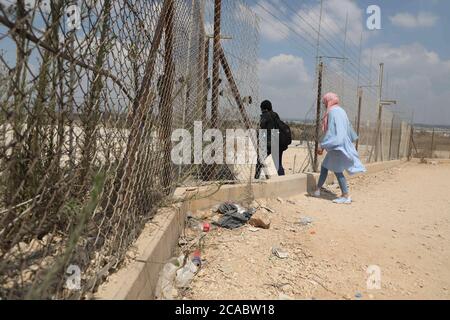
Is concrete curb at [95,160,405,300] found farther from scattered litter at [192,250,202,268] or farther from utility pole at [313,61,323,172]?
utility pole at [313,61,323,172]

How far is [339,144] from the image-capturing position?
19.4ft

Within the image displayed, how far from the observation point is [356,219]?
184 inches

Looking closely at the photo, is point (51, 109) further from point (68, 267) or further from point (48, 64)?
point (68, 267)

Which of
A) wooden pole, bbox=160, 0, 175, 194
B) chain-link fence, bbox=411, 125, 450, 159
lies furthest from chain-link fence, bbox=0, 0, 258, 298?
chain-link fence, bbox=411, 125, 450, 159

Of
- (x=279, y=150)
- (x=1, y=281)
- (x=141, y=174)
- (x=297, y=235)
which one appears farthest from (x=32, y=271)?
(x=279, y=150)

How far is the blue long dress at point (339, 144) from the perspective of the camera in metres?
5.93

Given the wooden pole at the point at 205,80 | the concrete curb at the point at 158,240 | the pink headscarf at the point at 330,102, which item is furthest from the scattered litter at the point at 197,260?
the pink headscarf at the point at 330,102

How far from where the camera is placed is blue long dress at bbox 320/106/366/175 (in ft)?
19.4

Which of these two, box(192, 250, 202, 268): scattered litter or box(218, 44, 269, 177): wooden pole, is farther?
box(218, 44, 269, 177): wooden pole

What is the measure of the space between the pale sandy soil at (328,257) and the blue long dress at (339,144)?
1116 millimetres

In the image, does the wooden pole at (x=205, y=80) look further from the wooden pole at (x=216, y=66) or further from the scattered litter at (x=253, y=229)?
the scattered litter at (x=253, y=229)

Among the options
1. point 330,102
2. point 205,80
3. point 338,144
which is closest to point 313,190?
point 338,144

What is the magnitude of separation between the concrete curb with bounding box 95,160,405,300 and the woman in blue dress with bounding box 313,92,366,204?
1054 mm

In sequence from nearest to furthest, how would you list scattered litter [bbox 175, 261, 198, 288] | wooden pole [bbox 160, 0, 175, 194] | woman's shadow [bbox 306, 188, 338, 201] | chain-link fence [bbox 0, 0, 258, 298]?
chain-link fence [bbox 0, 0, 258, 298] → scattered litter [bbox 175, 261, 198, 288] → wooden pole [bbox 160, 0, 175, 194] → woman's shadow [bbox 306, 188, 338, 201]
